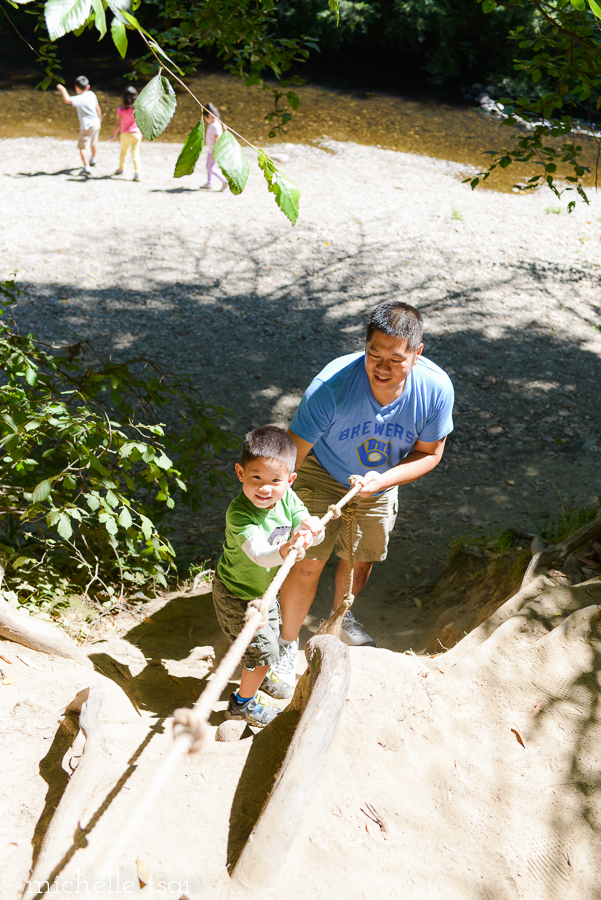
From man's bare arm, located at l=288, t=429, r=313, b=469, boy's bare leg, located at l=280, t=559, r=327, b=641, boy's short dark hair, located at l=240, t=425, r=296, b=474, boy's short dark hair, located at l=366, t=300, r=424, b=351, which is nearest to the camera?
boy's short dark hair, located at l=240, t=425, r=296, b=474

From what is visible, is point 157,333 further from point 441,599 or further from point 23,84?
point 23,84

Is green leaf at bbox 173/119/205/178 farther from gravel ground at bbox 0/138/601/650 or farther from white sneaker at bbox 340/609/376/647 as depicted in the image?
gravel ground at bbox 0/138/601/650

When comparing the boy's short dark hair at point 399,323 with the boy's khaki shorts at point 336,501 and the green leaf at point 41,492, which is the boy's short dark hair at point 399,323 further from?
the green leaf at point 41,492

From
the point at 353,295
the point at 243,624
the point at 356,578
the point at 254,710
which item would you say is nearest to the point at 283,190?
the point at 243,624

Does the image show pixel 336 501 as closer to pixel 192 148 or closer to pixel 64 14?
pixel 192 148

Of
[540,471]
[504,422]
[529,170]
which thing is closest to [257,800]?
[540,471]

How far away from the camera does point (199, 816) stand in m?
1.85

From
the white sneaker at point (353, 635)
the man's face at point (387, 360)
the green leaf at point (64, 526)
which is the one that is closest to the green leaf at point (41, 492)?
the green leaf at point (64, 526)

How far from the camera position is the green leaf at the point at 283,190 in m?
1.64

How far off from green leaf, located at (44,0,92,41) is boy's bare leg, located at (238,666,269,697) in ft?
7.93

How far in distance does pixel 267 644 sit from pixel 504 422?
4417 mm

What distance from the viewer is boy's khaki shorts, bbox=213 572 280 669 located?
2.78 metres

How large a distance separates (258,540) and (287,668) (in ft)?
3.39

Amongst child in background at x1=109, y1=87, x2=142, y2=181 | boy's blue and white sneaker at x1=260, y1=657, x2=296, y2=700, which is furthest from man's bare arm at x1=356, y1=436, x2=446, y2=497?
child in background at x1=109, y1=87, x2=142, y2=181
